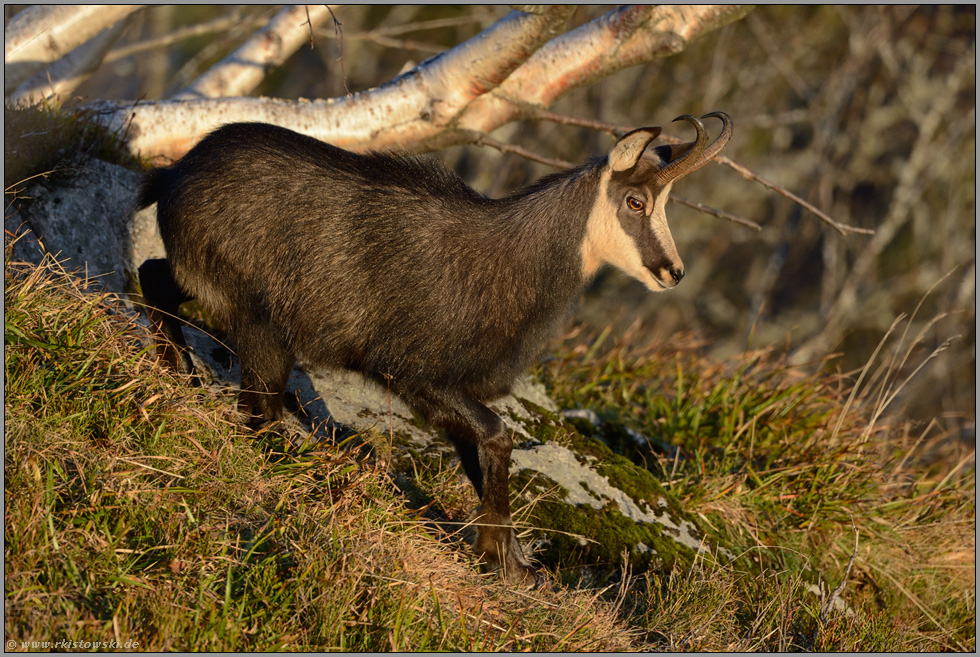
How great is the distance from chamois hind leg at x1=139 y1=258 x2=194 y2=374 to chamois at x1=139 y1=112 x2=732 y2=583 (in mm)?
21

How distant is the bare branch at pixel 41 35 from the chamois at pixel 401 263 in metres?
2.71

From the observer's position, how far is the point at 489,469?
3.92 metres

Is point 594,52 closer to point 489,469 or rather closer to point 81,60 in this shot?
point 489,469

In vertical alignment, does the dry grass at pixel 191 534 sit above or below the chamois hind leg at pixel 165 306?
below

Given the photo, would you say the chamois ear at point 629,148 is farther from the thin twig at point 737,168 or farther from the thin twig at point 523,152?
the thin twig at point 523,152

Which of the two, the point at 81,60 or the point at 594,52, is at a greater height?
Answer: the point at 81,60

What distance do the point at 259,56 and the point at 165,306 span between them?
384 centimetres

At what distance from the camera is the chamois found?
393 centimetres

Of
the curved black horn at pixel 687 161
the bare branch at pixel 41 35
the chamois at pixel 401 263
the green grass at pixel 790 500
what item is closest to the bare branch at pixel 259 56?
the bare branch at pixel 41 35

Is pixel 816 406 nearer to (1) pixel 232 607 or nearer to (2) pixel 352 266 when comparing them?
(2) pixel 352 266

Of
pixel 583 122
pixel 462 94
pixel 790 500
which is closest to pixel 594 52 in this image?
pixel 583 122

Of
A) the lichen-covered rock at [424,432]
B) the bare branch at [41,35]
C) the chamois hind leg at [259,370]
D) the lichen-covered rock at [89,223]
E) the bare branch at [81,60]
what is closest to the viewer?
the chamois hind leg at [259,370]

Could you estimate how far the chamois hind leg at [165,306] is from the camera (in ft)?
13.6

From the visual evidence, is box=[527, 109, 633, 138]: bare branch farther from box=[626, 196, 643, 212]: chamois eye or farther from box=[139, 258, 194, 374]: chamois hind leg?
box=[139, 258, 194, 374]: chamois hind leg
